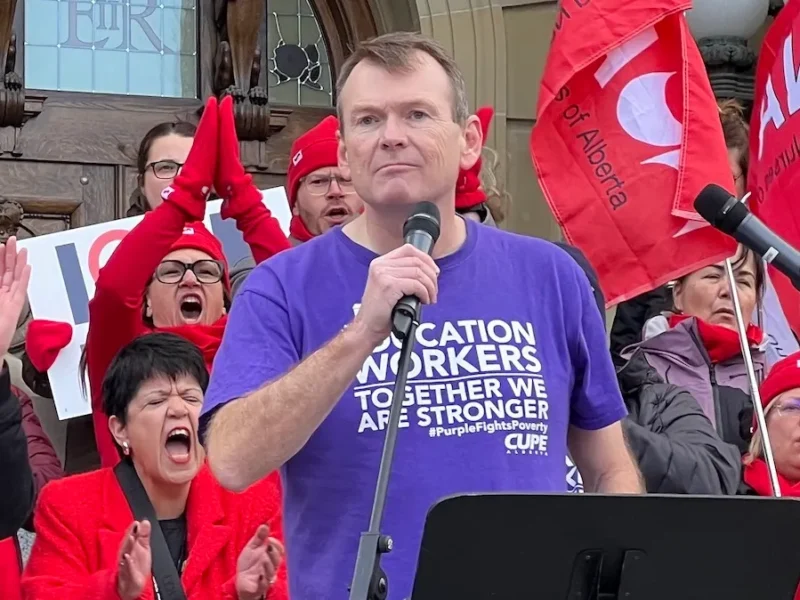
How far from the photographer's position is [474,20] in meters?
6.47

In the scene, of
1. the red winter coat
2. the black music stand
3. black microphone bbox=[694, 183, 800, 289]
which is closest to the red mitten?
the red winter coat

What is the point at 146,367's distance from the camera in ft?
13.9

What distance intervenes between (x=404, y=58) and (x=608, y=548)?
920 millimetres

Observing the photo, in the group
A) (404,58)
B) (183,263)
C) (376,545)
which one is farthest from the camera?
(183,263)

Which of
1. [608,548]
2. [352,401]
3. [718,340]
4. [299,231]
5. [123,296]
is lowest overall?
[608,548]

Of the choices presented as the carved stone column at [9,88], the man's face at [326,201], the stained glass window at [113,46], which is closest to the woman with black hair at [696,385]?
the man's face at [326,201]

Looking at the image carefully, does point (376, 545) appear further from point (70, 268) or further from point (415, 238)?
point (70, 268)

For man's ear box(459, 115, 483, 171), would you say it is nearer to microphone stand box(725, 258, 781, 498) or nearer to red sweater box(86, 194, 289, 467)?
microphone stand box(725, 258, 781, 498)

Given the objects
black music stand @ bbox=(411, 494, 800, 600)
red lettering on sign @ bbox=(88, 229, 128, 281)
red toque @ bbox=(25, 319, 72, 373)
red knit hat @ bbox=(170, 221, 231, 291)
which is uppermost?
red lettering on sign @ bbox=(88, 229, 128, 281)

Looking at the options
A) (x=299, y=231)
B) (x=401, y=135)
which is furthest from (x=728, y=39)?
(x=401, y=135)

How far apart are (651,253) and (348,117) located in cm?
196

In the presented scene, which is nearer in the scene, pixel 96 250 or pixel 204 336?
pixel 204 336

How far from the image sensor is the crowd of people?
272 cm

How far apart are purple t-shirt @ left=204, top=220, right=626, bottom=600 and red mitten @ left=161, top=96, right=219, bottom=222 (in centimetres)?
166
